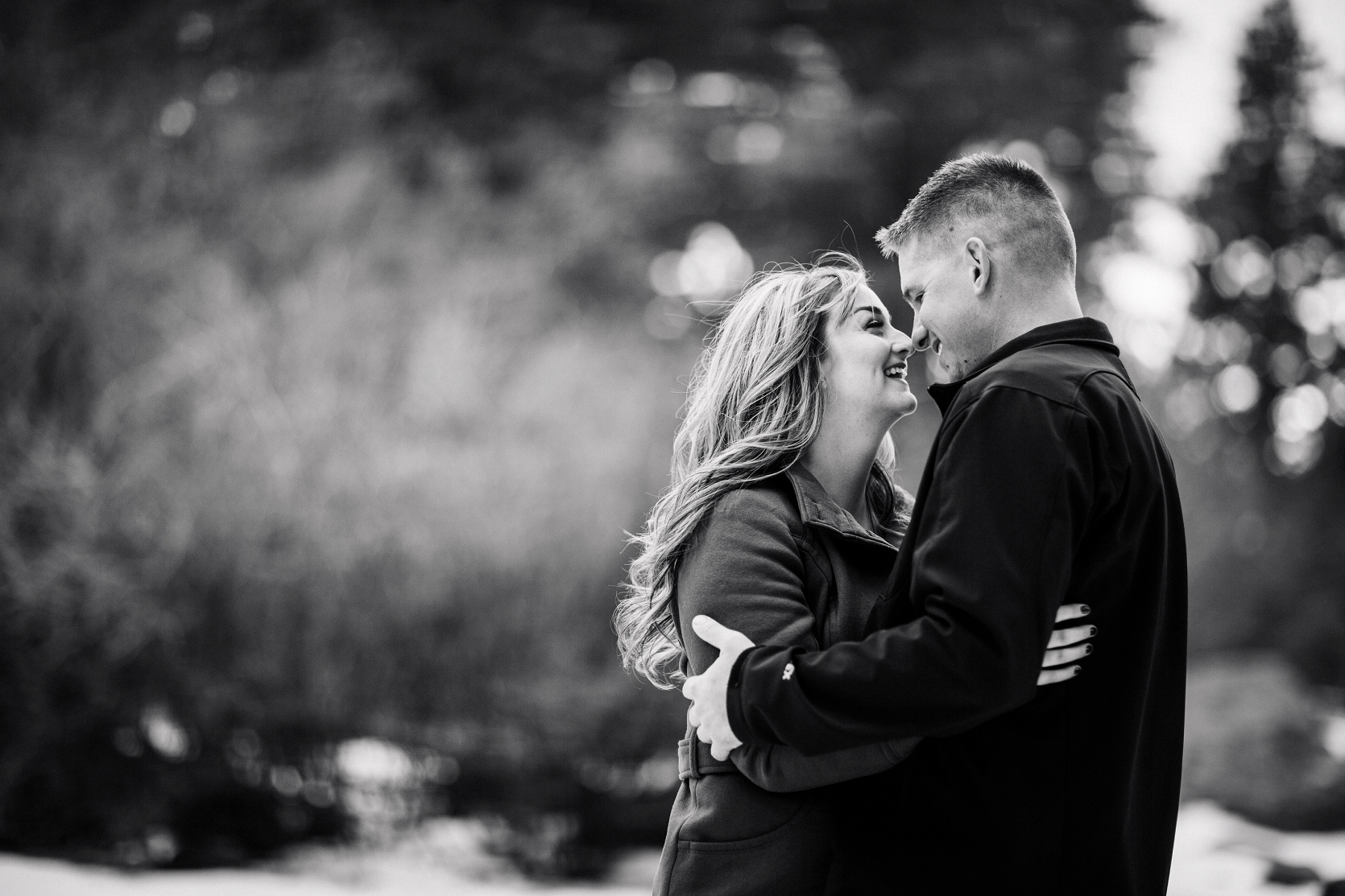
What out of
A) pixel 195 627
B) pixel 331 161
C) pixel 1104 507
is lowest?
pixel 195 627

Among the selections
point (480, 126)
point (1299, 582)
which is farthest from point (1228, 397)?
point (480, 126)

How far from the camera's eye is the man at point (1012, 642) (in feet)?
6.11

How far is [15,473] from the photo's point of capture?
7391 mm

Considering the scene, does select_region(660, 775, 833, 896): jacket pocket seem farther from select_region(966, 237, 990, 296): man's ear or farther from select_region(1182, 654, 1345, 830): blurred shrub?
select_region(1182, 654, 1345, 830): blurred shrub

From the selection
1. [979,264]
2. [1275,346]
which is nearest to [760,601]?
[979,264]

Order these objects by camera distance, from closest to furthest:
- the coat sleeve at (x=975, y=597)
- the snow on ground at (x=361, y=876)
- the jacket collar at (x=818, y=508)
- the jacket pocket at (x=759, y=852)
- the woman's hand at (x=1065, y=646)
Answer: the coat sleeve at (x=975, y=597) < the woman's hand at (x=1065, y=646) < the jacket pocket at (x=759, y=852) < the jacket collar at (x=818, y=508) < the snow on ground at (x=361, y=876)

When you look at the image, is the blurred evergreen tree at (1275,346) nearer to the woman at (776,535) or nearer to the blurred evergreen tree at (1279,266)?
the blurred evergreen tree at (1279,266)

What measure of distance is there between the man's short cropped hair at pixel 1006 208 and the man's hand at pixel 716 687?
88cm

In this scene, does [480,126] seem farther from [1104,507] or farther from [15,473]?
[1104,507]

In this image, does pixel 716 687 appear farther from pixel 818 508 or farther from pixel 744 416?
pixel 744 416

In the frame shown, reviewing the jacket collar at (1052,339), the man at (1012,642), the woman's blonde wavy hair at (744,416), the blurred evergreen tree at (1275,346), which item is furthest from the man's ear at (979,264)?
the blurred evergreen tree at (1275,346)

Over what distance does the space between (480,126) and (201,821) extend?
10396 mm

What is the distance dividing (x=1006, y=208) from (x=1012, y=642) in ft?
2.85

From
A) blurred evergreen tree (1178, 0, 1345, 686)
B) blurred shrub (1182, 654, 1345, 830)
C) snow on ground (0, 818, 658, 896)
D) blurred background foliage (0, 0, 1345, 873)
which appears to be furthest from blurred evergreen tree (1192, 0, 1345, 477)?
snow on ground (0, 818, 658, 896)
